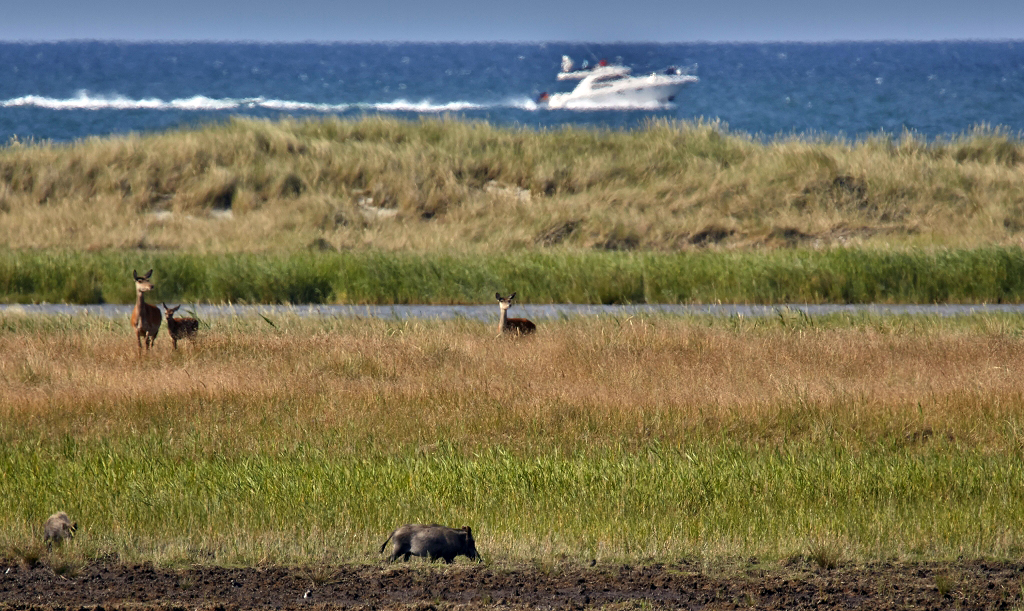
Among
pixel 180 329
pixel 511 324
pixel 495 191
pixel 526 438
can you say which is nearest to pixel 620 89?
pixel 495 191

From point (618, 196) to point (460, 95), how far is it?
76756 mm

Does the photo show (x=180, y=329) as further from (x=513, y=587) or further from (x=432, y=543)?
(x=513, y=587)

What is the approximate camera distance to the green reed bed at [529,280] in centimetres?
2005

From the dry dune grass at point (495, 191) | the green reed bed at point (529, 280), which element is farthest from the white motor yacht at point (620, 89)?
the green reed bed at point (529, 280)

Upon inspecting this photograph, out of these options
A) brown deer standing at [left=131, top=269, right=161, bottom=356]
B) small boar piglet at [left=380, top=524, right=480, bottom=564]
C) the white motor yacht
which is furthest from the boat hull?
small boar piglet at [left=380, top=524, right=480, bottom=564]

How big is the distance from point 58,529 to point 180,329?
682 cm

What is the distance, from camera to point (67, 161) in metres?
30.1

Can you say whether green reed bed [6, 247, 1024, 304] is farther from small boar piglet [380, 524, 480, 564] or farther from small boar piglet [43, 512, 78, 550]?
small boar piglet [380, 524, 480, 564]

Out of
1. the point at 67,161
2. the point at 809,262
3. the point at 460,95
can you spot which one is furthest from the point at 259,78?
the point at 809,262

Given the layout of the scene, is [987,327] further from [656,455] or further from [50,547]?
[50,547]

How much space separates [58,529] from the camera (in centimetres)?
641

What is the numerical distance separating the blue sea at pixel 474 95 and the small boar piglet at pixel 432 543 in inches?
1654

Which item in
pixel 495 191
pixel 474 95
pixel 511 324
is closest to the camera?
pixel 511 324

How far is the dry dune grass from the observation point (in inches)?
1045
